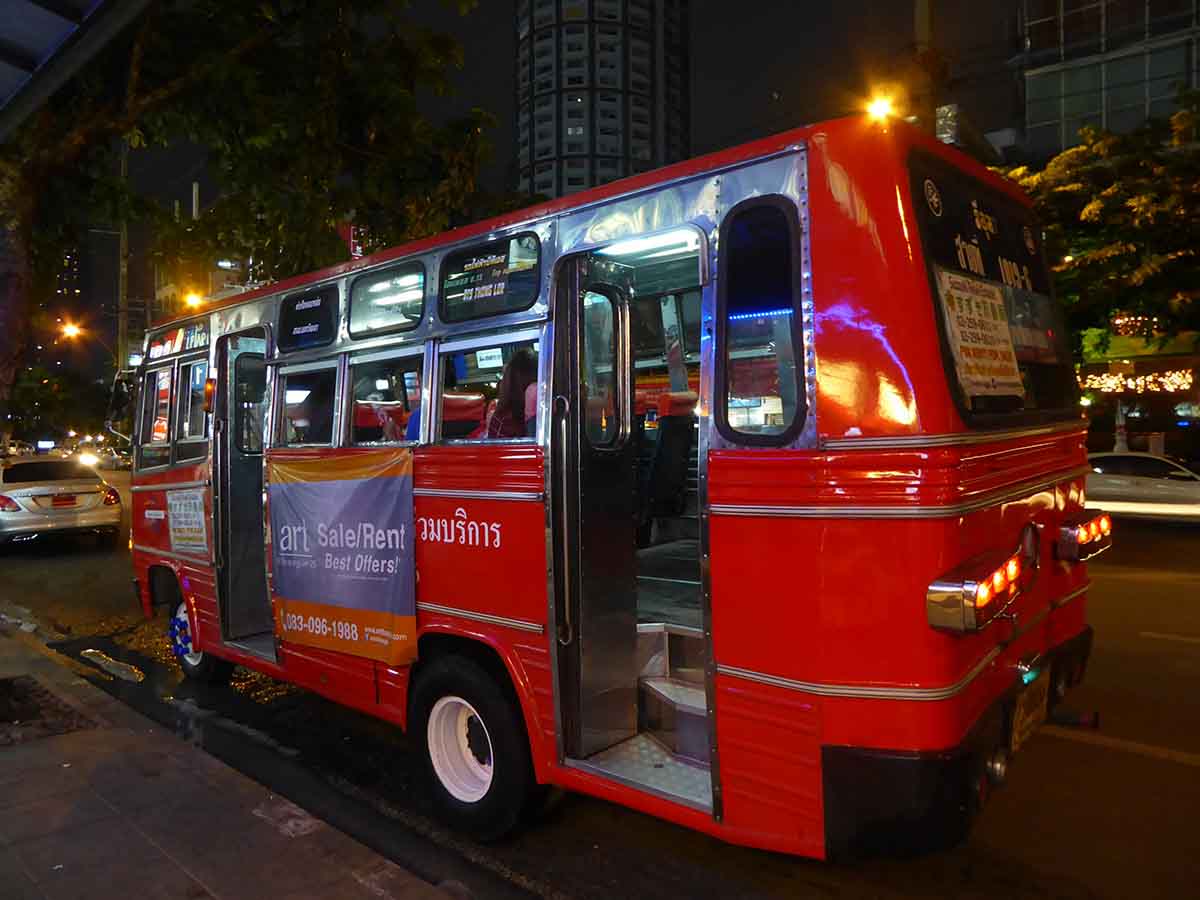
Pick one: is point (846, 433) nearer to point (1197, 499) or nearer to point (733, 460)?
point (733, 460)

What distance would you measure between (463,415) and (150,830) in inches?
95.8

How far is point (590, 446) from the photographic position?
4055 millimetres

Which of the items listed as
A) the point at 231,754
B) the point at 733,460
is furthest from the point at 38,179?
the point at 733,460

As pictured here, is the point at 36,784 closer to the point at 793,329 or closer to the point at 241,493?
the point at 241,493

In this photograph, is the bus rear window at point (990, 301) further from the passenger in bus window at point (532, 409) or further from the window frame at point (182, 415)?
the window frame at point (182, 415)

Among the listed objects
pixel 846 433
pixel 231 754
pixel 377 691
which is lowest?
pixel 231 754

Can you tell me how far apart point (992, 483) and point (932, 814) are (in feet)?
3.78

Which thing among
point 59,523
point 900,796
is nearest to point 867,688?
point 900,796

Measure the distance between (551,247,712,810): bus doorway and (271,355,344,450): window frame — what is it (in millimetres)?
1669

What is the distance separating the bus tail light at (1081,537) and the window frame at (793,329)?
5.36 ft

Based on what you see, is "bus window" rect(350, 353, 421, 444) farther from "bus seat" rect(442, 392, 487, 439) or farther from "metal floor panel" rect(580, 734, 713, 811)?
"metal floor panel" rect(580, 734, 713, 811)

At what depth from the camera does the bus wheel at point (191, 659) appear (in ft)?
22.5

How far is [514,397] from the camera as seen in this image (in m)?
4.16

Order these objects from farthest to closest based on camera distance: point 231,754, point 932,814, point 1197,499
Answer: point 1197,499 < point 231,754 < point 932,814
